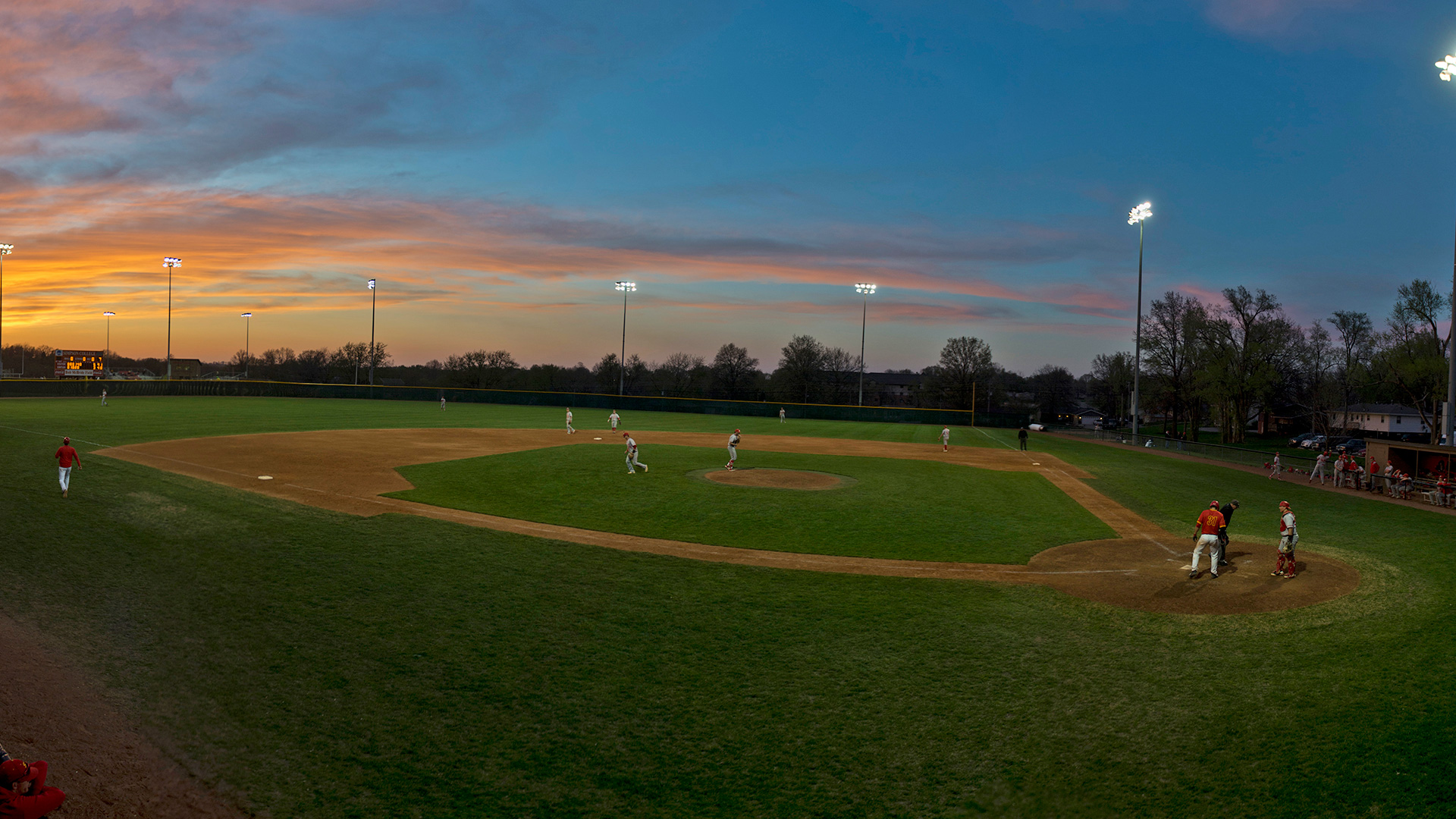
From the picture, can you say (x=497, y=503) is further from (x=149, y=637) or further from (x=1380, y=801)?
(x=1380, y=801)

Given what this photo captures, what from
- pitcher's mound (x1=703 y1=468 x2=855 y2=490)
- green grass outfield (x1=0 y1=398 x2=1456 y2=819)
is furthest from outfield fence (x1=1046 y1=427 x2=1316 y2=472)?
green grass outfield (x1=0 y1=398 x2=1456 y2=819)

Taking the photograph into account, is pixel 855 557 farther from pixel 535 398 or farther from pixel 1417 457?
pixel 535 398

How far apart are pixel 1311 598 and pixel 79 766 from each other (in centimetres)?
1682

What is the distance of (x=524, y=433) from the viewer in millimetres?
43531

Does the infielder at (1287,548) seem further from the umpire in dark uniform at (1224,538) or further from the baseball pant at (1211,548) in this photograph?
the baseball pant at (1211,548)

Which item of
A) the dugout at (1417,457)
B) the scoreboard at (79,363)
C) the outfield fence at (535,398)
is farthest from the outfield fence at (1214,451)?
the scoreboard at (79,363)

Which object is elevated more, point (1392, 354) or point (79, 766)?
point (1392, 354)

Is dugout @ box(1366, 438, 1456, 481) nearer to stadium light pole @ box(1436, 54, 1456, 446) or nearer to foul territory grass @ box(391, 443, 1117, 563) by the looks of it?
stadium light pole @ box(1436, 54, 1456, 446)

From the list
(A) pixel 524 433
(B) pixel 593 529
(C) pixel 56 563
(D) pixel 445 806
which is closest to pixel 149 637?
(C) pixel 56 563

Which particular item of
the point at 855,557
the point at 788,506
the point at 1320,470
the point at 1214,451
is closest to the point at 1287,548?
the point at 855,557

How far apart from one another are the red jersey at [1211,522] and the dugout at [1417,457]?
57.9ft

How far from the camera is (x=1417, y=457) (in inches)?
1029

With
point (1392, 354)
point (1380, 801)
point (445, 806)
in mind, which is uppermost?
point (1392, 354)

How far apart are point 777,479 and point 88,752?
67.6ft
